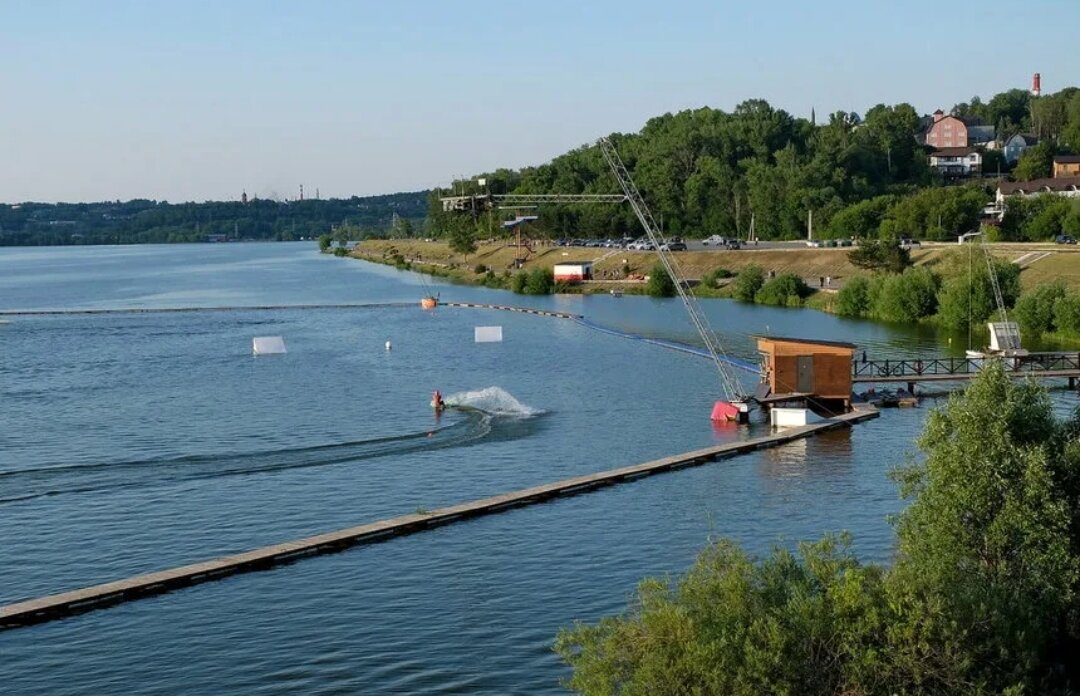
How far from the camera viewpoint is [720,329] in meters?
95.2

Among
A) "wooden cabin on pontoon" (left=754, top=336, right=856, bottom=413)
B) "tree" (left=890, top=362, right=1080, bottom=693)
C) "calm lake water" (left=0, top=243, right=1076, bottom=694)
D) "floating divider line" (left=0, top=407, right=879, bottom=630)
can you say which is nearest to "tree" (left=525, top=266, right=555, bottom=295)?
"calm lake water" (left=0, top=243, right=1076, bottom=694)

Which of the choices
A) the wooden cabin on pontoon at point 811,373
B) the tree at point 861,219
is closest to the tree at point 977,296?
the wooden cabin on pontoon at point 811,373

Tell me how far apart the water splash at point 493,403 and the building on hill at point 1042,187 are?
10235 centimetres

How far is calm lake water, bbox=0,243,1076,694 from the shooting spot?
98.0ft

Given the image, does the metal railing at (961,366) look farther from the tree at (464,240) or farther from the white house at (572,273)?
the tree at (464,240)

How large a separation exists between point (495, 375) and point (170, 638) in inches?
1675

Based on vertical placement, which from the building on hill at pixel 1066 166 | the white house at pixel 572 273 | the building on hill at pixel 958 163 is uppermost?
the building on hill at pixel 958 163

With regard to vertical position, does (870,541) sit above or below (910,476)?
below

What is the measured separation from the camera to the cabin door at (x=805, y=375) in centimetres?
5666

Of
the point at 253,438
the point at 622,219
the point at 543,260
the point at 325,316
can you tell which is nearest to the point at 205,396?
the point at 253,438

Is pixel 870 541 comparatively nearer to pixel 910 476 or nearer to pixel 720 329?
pixel 910 476

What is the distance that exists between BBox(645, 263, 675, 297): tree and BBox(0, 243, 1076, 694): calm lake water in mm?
41886

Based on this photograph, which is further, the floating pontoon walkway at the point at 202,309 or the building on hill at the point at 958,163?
the building on hill at the point at 958,163

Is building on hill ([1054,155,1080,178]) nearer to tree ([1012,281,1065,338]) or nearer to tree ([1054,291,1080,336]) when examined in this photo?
tree ([1012,281,1065,338])
